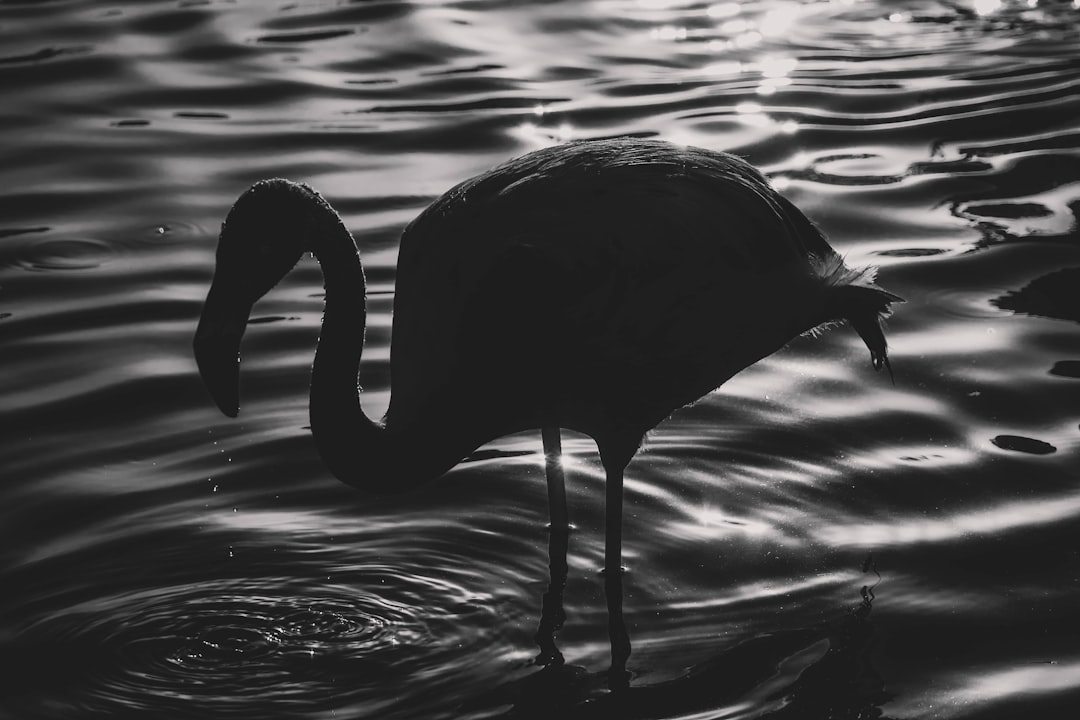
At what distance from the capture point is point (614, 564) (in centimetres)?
589

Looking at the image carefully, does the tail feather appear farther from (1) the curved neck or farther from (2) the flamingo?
(1) the curved neck

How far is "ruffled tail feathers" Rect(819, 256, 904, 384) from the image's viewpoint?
20.5 ft

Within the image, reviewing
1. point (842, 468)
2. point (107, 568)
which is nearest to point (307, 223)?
point (107, 568)

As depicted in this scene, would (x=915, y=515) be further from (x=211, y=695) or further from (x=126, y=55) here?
(x=126, y=55)

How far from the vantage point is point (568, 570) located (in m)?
6.19

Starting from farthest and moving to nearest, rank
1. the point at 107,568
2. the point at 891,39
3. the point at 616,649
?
the point at 891,39 < the point at 107,568 < the point at 616,649

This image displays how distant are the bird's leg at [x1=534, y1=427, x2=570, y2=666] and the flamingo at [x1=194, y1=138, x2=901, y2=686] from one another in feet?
0.04

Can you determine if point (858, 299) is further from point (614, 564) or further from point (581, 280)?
point (614, 564)

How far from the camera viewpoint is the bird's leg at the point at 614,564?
5.66 metres

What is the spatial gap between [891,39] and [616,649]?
774 cm

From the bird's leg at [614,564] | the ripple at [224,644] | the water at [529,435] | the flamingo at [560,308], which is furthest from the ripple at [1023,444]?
the ripple at [224,644]

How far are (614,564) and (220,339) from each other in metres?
1.70

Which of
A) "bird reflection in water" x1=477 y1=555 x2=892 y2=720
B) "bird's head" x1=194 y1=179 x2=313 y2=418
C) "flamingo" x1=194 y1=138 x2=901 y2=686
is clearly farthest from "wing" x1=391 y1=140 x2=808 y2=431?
"bird reflection in water" x1=477 y1=555 x2=892 y2=720

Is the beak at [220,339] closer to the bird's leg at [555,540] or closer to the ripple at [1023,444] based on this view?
Result: the bird's leg at [555,540]
